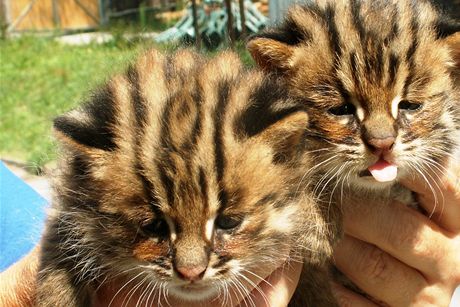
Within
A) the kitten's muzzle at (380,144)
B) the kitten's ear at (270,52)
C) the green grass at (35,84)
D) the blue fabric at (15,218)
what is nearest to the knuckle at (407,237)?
the kitten's muzzle at (380,144)

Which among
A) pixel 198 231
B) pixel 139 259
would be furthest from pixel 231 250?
pixel 139 259

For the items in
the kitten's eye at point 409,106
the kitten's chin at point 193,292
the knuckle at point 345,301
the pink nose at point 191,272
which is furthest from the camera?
the knuckle at point 345,301

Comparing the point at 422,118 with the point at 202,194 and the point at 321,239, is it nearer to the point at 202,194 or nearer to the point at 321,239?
the point at 321,239

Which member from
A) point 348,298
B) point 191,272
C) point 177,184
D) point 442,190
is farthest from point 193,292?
point 442,190

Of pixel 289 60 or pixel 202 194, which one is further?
pixel 289 60

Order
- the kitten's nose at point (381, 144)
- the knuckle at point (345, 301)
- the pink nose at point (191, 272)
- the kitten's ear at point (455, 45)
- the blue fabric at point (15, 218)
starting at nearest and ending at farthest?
the pink nose at point (191, 272), the kitten's nose at point (381, 144), the kitten's ear at point (455, 45), the knuckle at point (345, 301), the blue fabric at point (15, 218)

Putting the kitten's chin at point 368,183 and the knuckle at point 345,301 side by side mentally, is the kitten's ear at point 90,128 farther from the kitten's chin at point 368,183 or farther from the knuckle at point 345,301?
the knuckle at point 345,301

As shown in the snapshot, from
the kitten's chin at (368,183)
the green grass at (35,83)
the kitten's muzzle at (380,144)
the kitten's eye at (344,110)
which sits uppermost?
the kitten's eye at (344,110)
